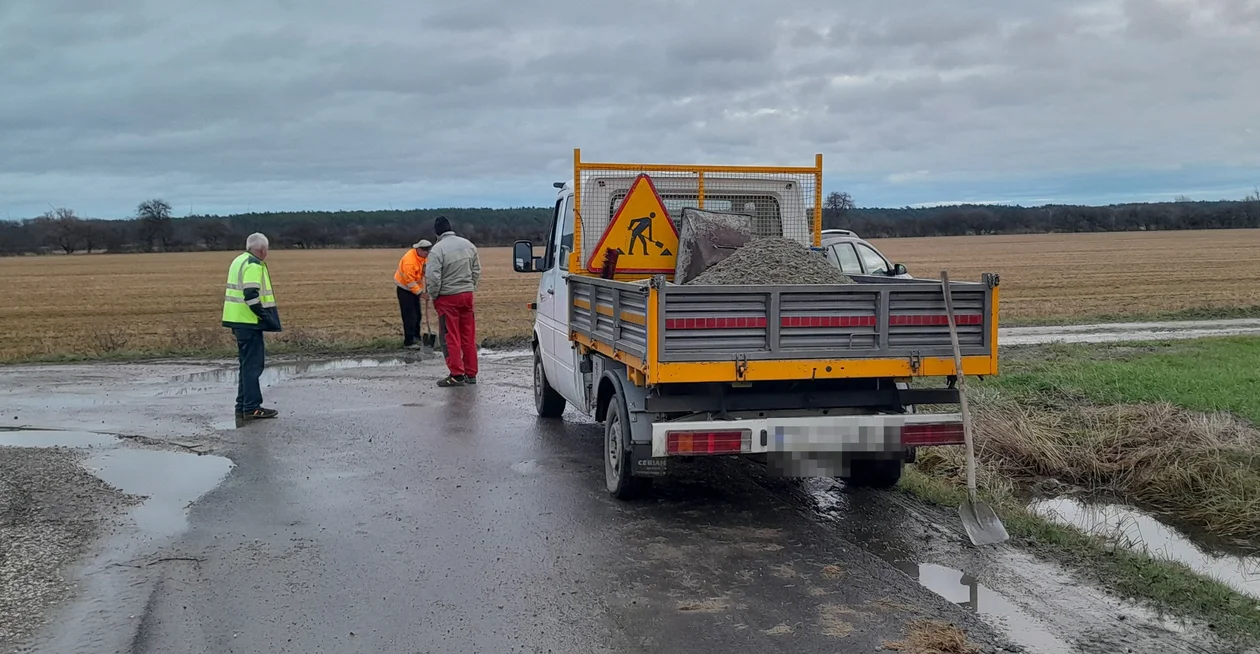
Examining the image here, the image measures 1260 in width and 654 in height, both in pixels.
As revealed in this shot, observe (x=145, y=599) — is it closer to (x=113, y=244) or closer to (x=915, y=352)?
(x=915, y=352)

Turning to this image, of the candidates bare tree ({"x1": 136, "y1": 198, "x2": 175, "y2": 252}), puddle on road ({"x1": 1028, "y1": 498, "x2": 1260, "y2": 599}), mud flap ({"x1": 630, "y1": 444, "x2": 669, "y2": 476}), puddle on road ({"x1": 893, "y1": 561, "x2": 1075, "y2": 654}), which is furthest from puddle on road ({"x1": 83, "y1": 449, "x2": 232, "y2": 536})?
bare tree ({"x1": 136, "y1": 198, "x2": 175, "y2": 252})

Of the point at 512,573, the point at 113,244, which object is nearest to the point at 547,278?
the point at 512,573

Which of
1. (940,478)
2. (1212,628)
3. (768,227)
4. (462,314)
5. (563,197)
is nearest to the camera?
(1212,628)

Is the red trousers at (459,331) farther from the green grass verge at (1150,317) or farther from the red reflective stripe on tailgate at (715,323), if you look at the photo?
the green grass verge at (1150,317)

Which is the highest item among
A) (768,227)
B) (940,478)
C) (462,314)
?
(768,227)

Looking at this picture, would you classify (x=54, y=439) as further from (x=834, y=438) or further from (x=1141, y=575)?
(x=1141, y=575)

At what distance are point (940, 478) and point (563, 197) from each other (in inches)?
156

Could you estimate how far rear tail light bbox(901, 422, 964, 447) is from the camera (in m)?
5.88

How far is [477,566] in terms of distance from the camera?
523cm

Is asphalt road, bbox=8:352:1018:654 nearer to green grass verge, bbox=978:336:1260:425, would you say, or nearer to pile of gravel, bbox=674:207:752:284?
pile of gravel, bbox=674:207:752:284

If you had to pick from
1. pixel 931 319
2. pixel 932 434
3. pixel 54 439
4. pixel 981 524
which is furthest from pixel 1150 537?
pixel 54 439

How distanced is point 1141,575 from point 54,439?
8624 millimetres

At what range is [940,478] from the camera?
294 inches

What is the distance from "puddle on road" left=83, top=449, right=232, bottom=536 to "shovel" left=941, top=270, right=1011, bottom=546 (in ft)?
15.2
